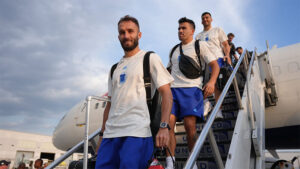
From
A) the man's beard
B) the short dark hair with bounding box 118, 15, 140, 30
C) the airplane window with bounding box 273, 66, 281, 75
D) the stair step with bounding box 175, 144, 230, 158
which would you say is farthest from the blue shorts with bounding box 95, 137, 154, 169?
the airplane window with bounding box 273, 66, 281, 75

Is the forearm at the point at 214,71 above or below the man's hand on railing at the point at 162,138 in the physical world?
above

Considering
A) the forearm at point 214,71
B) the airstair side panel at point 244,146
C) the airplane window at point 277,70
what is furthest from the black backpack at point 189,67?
the airplane window at point 277,70

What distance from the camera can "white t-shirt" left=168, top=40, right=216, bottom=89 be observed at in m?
2.69

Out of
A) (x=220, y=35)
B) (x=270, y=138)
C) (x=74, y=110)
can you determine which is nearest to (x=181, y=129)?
(x=220, y=35)

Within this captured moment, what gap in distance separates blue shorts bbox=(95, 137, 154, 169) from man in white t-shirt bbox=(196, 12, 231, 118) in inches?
101

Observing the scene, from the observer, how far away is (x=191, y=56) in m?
2.82

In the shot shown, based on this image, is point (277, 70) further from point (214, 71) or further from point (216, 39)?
point (214, 71)

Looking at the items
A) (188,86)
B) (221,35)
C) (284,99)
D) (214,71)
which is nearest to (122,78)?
(188,86)

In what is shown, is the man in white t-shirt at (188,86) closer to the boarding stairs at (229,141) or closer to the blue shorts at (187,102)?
the blue shorts at (187,102)

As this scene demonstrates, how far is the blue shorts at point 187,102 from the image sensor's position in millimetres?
2541

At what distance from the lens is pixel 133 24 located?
178cm

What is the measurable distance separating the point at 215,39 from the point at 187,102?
1788 mm

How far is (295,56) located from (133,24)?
599 centimetres

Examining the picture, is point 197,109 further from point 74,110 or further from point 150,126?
point 74,110
